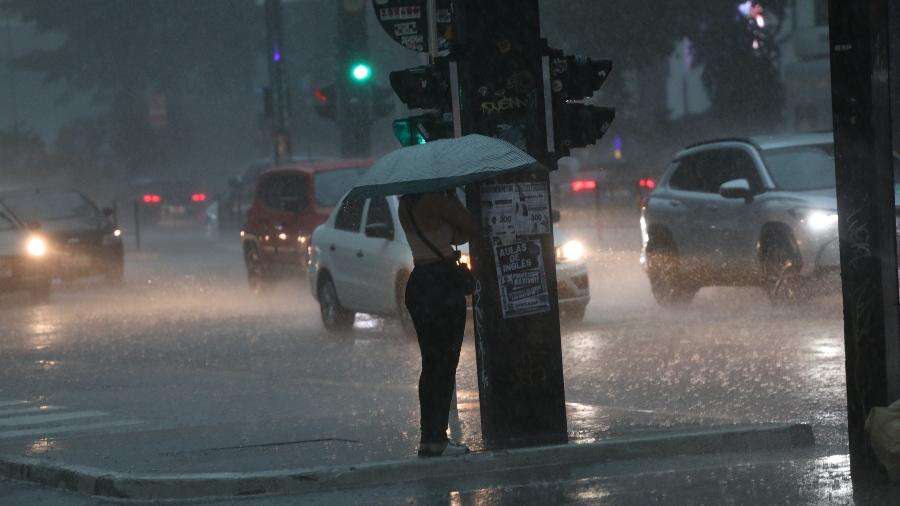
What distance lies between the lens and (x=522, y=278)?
9.30m

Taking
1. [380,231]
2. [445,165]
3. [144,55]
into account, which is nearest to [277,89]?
[380,231]

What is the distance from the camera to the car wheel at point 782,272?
1747 centimetres

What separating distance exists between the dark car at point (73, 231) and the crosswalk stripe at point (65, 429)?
15.9 metres

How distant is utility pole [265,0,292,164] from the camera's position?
3619cm

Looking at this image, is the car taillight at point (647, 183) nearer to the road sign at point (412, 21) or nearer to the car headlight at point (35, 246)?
the car headlight at point (35, 246)

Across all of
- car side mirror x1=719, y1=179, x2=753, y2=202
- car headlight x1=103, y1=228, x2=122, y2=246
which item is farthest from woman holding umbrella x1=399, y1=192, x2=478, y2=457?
car headlight x1=103, y1=228, x2=122, y2=246

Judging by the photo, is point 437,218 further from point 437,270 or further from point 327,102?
point 327,102

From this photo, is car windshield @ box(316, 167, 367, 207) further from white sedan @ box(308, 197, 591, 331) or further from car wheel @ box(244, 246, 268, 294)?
white sedan @ box(308, 197, 591, 331)

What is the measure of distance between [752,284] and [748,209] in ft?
2.68

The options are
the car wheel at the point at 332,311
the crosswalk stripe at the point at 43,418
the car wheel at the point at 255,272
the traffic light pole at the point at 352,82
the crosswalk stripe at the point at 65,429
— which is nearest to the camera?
the crosswalk stripe at the point at 65,429

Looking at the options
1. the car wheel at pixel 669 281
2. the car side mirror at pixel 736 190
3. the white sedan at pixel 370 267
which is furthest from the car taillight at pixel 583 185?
the car side mirror at pixel 736 190

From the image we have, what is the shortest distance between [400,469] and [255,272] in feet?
51.9

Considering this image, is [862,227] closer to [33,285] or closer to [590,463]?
[590,463]

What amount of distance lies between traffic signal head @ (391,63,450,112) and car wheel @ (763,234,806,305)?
8.62 meters
